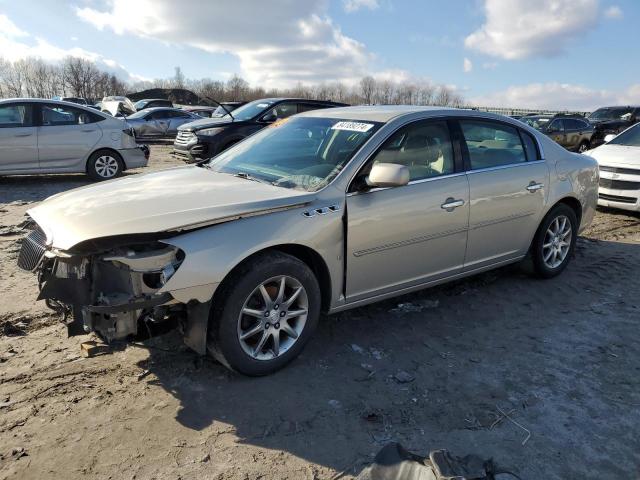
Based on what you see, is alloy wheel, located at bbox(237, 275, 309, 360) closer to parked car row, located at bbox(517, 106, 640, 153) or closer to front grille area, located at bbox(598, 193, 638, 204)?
front grille area, located at bbox(598, 193, 638, 204)

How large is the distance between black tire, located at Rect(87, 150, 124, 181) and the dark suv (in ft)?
46.2

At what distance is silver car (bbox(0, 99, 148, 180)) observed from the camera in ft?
30.7

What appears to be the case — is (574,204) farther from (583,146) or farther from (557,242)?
(583,146)

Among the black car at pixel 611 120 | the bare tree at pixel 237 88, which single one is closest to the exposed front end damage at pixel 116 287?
the black car at pixel 611 120

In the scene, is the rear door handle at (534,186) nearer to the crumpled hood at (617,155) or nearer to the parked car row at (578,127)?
the crumpled hood at (617,155)

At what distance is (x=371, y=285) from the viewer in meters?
3.76

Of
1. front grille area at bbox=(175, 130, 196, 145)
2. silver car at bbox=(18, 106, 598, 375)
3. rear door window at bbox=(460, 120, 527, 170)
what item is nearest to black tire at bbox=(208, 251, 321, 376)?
silver car at bbox=(18, 106, 598, 375)

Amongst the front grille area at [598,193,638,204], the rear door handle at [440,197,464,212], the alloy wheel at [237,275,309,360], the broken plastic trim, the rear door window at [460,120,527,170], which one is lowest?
the alloy wheel at [237,275,309,360]

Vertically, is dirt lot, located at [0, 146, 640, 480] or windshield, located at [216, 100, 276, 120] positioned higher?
windshield, located at [216, 100, 276, 120]

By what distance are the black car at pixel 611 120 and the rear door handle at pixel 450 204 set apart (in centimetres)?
Answer: 1826

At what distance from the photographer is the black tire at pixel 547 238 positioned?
16.4ft

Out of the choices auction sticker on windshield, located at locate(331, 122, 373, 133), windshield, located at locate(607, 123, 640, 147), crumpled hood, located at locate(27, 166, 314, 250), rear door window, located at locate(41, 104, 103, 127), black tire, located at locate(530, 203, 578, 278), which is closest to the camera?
crumpled hood, located at locate(27, 166, 314, 250)

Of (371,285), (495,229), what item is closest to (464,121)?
(495,229)

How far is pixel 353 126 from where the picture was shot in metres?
4.04
